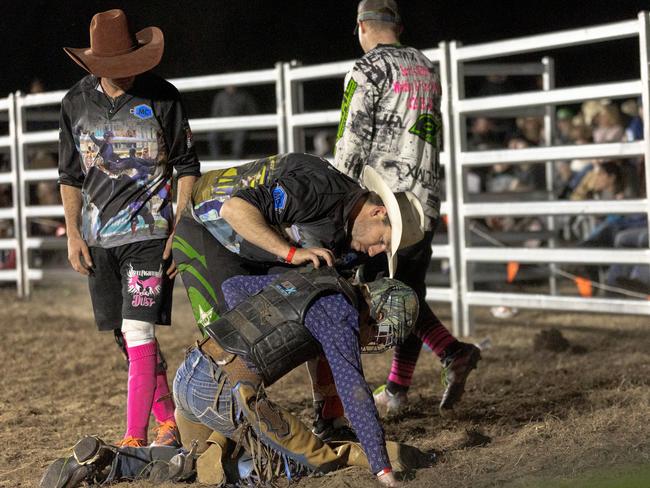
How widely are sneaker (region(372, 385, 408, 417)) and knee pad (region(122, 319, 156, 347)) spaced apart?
136cm

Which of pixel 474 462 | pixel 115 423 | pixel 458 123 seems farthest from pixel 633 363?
pixel 115 423

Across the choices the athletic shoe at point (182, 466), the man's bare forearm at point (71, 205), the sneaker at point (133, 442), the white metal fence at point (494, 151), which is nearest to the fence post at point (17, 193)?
the white metal fence at point (494, 151)

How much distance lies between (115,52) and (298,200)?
1173 mm

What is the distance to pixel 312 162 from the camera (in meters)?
3.98

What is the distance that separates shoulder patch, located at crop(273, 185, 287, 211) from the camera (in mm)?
3809

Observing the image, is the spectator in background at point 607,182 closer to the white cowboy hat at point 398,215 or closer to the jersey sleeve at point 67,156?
the white cowboy hat at point 398,215

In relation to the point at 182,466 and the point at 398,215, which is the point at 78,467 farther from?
Result: the point at 398,215

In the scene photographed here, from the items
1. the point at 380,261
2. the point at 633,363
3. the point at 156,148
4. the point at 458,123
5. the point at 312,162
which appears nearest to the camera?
the point at 312,162

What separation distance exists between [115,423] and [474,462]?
2.07m

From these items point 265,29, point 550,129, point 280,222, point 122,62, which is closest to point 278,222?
point 280,222

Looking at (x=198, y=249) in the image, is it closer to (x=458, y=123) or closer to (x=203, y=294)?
(x=203, y=294)

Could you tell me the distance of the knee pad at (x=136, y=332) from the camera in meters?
4.41

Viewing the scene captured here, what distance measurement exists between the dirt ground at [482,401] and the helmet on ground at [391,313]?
49 centimetres

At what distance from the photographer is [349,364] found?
3.50 meters
